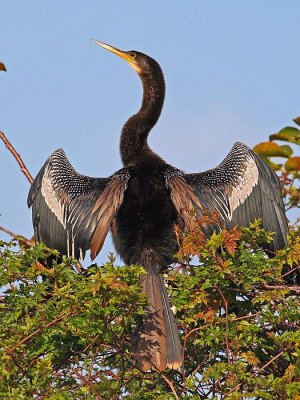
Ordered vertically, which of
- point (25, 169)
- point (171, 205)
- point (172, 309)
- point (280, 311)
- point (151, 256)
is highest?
point (25, 169)

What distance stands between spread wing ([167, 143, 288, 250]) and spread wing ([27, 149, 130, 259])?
0.49 m

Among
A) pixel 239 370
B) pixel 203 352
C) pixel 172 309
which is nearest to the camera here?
pixel 239 370

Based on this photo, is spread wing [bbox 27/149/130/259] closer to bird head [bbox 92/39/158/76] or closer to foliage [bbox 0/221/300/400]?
foliage [bbox 0/221/300/400]

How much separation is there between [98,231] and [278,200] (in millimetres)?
1459

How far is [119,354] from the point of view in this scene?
5.45m

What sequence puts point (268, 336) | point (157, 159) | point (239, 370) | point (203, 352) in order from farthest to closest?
point (157, 159)
point (203, 352)
point (268, 336)
point (239, 370)

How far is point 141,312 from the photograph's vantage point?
195 inches

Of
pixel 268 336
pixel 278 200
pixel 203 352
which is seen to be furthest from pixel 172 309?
pixel 278 200

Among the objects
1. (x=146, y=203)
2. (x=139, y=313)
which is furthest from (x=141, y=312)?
(x=146, y=203)

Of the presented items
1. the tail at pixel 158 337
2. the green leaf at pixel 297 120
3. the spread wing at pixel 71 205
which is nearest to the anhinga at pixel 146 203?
the spread wing at pixel 71 205

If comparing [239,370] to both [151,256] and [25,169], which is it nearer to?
[151,256]

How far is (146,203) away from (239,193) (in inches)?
30.6

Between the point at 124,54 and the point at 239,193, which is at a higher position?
the point at 124,54

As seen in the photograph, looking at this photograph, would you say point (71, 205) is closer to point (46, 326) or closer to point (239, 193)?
point (239, 193)
